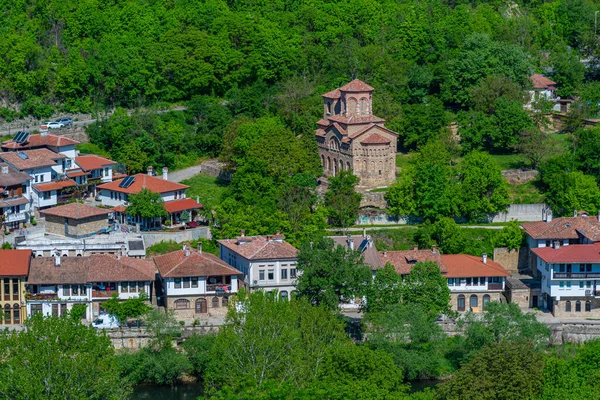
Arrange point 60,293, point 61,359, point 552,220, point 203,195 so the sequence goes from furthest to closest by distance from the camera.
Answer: point 203,195
point 552,220
point 60,293
point 61,359

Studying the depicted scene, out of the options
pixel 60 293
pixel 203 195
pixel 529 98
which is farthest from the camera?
pixel 529 98

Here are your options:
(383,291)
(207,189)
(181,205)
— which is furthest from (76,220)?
(383,291)

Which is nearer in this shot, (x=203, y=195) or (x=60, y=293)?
(x=60, y=293)

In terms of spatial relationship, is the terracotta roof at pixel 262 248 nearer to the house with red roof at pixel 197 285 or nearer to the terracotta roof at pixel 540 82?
the house with red roof at pixel 197 285

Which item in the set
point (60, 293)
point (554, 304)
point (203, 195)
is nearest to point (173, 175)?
point (203, 195)

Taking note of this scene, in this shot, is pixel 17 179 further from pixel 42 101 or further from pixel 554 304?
pixel 554 304

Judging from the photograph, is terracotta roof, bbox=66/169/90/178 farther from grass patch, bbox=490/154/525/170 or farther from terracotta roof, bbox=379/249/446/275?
grass patch, bbox=490/154/525/170

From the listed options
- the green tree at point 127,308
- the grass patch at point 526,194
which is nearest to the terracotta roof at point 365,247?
the green tree at point 127,308
